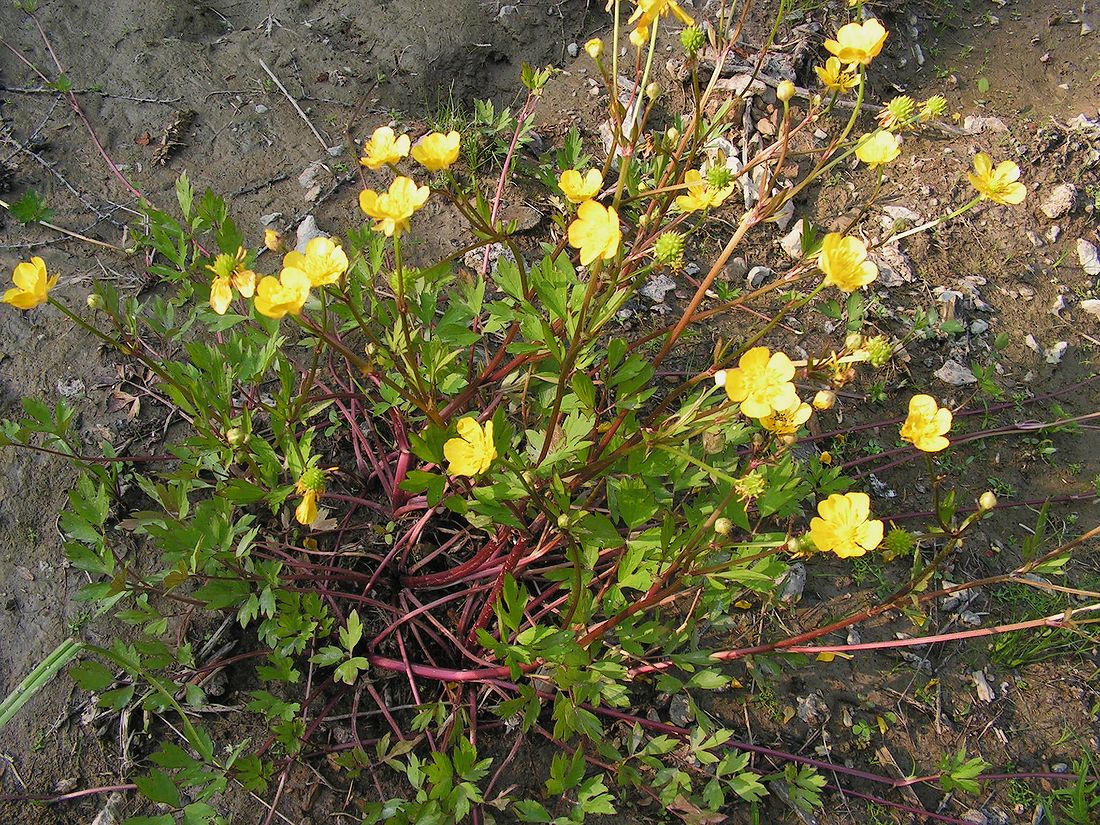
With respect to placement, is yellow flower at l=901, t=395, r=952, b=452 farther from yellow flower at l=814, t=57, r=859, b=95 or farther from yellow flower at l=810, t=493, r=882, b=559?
yellow flower at l=814, t=57, r=859, b=95

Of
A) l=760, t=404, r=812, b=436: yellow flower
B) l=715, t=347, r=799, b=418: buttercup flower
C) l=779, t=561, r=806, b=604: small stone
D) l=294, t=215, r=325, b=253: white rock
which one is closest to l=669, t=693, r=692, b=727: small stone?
l=779, t=561, r=806, b=604: small stone

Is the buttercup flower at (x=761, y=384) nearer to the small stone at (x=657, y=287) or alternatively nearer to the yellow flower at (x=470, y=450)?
the yellow flower at (x=470, y=450)

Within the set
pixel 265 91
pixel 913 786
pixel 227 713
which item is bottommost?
pixel 913 786

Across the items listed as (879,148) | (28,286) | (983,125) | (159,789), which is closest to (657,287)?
(879,148)

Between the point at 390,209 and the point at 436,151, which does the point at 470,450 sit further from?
the point at 436,151

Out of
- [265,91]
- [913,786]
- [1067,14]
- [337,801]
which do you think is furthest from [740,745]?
[1067,14]

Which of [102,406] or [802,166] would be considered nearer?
[102,406]

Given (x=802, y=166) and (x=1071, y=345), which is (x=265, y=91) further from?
(x=1071, y=345)
